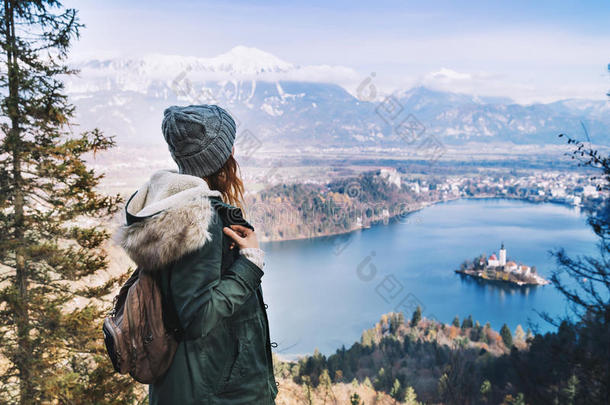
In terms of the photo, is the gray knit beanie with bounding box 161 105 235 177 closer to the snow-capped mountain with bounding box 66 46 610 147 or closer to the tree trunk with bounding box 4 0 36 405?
the tree trunk with bounding box 4 0 36 405

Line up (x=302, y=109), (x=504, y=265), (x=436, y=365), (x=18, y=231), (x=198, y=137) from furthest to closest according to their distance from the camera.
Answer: (x=302, y=109), (x=504, y=265), (x=436, y=365), (x=18, y=231), (x=198, y=137)

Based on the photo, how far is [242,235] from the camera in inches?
24.8

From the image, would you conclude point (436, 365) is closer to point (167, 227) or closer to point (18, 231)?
point (18, 231)

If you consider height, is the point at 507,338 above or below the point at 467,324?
above

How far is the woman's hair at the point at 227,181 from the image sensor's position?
2.31ft

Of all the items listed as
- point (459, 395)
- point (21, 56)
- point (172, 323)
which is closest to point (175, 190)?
point (172, 323)

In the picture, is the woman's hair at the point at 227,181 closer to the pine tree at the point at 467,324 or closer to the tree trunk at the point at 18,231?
the tree trunk at the point at 18,231

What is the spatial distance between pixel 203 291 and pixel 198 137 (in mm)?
237

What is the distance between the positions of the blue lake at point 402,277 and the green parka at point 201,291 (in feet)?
40.7

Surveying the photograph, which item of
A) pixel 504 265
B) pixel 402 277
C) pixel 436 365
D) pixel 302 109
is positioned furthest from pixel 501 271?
pixel 302 109

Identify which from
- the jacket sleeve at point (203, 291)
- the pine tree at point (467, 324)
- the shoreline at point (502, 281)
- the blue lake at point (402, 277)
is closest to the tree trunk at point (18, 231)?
the jacket sleeve at point (203, 291)

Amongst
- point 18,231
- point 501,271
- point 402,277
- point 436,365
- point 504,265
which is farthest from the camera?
point 501,271

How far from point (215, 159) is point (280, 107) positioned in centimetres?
10243

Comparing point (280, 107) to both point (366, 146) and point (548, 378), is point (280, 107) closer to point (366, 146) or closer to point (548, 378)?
point (366, 146)
